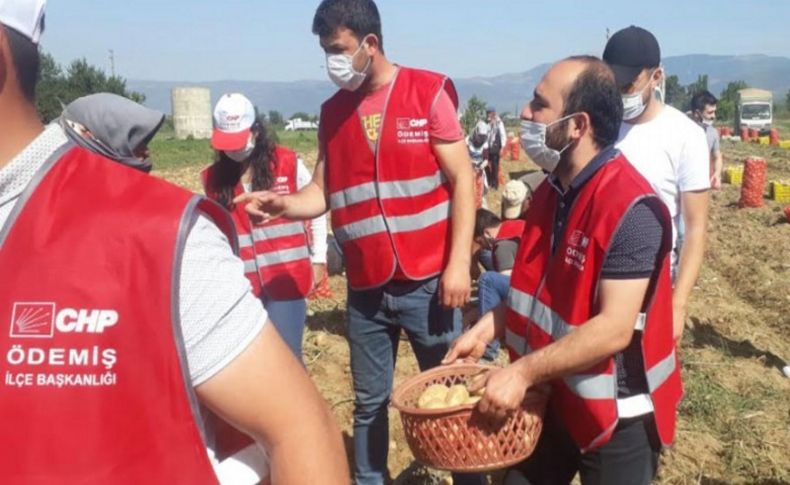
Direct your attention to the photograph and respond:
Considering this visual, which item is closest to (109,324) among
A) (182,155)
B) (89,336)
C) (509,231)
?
(89,336)

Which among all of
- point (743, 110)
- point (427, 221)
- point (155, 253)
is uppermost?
point (155, 253)

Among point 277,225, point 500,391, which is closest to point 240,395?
point 500,391

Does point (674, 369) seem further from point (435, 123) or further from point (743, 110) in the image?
point (743, 110)

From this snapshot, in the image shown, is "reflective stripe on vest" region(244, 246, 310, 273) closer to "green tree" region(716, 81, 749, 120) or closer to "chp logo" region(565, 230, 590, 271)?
"chp logo" region(565, 230, 590, 271)

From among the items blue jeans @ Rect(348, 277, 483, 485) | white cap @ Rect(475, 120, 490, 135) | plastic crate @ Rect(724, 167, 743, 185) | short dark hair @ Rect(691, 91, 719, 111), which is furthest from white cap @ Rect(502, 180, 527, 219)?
plastic crate @ Rect(724, 167, 743, 185)

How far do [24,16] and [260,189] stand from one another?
315 cm

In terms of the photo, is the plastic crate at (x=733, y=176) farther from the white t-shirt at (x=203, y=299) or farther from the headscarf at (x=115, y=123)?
the white t-shirt at (x=203, y=299)

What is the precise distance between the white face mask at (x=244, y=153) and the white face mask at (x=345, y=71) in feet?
2.67

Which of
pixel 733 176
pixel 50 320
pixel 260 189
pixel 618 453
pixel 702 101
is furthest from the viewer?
pixel 733 176

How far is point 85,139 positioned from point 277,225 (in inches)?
64.5

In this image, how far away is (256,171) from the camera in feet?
14.0

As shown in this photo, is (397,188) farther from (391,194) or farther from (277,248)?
(277,248)

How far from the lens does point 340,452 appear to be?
4.14 ft

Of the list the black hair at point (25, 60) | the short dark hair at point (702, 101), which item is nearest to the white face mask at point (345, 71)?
the black hair at point (25, 60)
